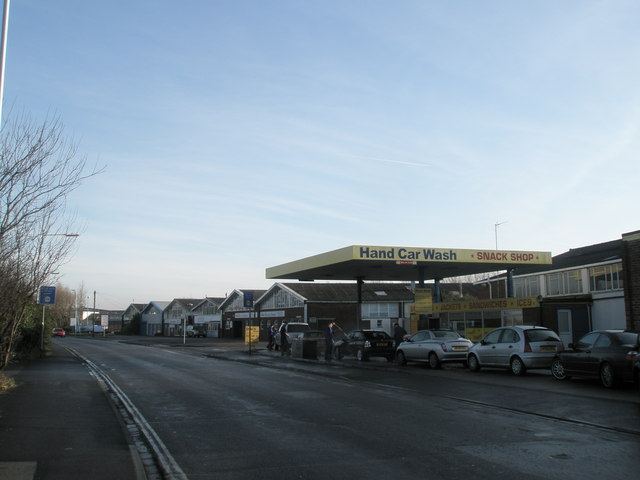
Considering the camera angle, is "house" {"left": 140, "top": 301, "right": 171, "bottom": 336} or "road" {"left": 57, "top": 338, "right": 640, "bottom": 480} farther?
"house" {"left": 140, "top": 301, "right": 171, "bottom": 336}

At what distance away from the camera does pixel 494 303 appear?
25391mm

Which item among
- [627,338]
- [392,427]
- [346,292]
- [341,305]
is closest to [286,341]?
[627,338]

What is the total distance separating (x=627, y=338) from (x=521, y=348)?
3.95 m

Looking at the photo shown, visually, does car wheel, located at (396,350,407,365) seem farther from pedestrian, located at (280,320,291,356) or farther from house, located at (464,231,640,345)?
pedestrian, located at (280,320,291,356)

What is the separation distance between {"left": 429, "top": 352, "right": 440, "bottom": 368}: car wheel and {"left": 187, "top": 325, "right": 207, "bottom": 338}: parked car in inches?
2527

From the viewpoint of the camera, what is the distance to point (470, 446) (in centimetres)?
814

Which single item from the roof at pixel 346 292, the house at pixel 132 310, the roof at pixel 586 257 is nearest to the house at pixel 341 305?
the roof at pixel 346 292

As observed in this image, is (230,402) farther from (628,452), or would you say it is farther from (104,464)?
(628,452)

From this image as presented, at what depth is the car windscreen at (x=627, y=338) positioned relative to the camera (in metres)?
14.7

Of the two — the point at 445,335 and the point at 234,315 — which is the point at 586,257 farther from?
the point at 234,315

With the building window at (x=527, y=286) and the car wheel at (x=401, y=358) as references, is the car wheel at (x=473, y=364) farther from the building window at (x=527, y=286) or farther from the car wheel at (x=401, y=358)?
the building window at (x=527, y=286)

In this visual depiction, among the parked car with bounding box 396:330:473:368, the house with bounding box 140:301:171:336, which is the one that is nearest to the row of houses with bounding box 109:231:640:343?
the parked car with bounding box 396:330:473:368

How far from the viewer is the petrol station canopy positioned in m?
26.1

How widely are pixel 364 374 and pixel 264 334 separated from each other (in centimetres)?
4532
